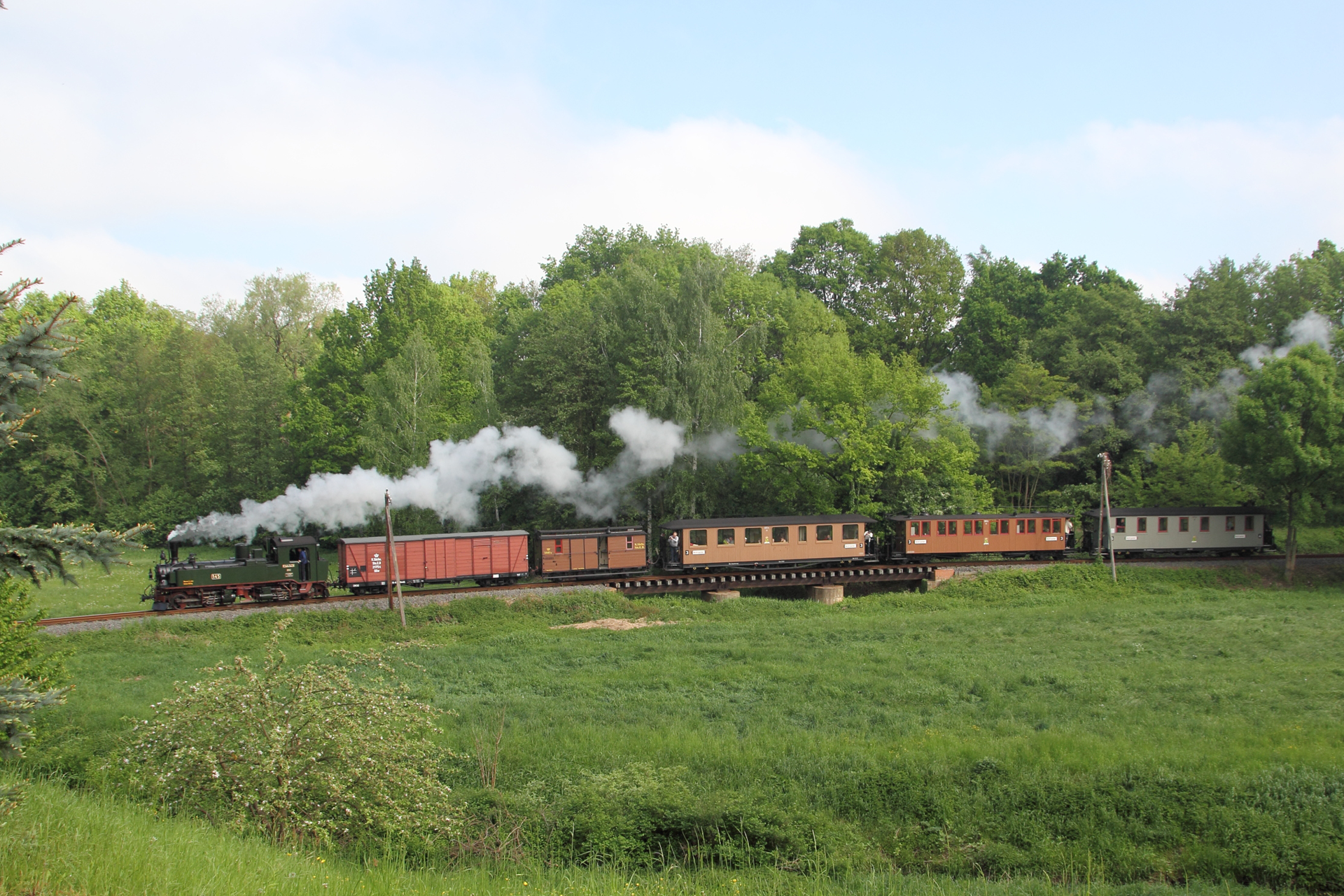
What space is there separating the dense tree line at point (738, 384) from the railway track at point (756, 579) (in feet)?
13.0

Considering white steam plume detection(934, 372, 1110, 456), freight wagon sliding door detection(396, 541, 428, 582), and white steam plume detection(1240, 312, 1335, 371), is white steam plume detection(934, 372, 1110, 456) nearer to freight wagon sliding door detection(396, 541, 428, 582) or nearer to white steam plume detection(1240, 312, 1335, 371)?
white steam plume detection(1240, 312, 1335, 371)

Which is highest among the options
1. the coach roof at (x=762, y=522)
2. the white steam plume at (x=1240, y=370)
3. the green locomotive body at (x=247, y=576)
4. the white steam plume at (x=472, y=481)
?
the white steam plume at (x=1240, y=370)

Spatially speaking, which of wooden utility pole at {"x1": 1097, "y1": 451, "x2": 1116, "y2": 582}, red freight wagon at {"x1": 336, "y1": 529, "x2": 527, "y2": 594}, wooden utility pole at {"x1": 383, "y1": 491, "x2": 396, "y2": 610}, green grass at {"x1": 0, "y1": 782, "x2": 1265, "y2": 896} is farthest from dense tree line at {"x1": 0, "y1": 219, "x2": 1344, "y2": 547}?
green grass at {"x1": 0, "y1": 782, "x2": 1265, "y2": 896}

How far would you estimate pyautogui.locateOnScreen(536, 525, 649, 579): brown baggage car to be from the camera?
33.6m

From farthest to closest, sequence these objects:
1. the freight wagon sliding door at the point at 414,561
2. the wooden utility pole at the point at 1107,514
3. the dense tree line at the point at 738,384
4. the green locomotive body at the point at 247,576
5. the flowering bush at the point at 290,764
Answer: the dense tree line at the point at 738,384
the wooden utility pole at the point at 1107,514
the freight wagon sliding door at the point at 414,561
the green locomotive body at the point at 247,576
the flowering bush at the point at 290,764

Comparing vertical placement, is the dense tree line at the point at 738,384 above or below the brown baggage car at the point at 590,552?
above

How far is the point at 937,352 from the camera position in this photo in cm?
6194

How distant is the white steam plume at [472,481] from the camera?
3173cm

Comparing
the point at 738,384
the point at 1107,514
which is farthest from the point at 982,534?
the point at 738,384

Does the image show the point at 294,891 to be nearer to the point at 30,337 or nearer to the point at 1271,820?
the point at 30,337

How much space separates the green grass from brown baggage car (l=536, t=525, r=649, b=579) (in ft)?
73.8

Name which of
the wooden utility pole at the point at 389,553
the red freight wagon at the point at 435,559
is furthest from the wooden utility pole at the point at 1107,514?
the wooden utility pole at the point at 389,553

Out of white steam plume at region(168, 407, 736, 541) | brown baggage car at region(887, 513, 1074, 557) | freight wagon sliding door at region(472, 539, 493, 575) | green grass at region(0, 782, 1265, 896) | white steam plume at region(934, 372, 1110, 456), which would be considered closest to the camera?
green grass at region(0, 782, 1265, 896)

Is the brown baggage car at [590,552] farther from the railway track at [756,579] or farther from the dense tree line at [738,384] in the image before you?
the dense tree line at [738,384]
